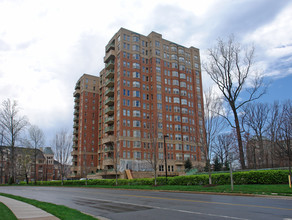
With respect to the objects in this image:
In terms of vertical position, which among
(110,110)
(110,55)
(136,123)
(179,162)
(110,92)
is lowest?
(179,162)

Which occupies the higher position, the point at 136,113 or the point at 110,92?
the point at 110,92

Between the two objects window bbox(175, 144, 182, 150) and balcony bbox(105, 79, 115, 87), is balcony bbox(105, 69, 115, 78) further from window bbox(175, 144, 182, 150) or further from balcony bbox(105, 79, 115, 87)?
window bbox(175, 144, 182, 150)

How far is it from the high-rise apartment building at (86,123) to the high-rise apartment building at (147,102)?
1626cm

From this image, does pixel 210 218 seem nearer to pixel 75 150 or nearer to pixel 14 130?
pixel 14 130

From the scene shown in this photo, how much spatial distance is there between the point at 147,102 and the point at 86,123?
94.6 ft

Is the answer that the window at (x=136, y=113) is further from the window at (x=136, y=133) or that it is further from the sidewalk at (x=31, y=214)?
the sidewalk at (x=31, y=214)

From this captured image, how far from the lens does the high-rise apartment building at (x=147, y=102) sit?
200 feet

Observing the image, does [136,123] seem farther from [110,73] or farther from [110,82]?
[110,73]

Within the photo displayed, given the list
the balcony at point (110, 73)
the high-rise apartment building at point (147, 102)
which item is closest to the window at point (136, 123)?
the high-rise apartment building at point (147, 102)

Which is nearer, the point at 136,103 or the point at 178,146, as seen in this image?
the point at 136,103

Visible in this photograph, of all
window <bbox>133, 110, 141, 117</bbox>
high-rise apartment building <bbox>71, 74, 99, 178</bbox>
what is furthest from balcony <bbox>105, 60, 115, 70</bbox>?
high-rise apartment building <bbox>71, 74, 99, 178</bbox>

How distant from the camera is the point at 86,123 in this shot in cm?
8500

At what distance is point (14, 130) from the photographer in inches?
2151

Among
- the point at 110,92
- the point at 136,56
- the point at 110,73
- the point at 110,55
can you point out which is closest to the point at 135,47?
the point at 136,56
